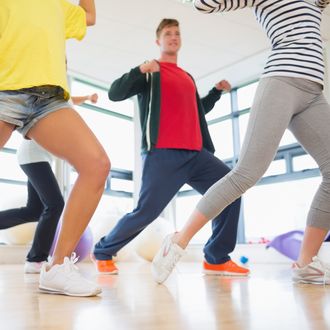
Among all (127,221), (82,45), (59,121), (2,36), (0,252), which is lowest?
(0,252)

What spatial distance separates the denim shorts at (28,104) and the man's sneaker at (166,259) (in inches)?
27.7

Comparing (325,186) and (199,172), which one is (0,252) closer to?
(199,172)

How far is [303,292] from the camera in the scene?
145cm

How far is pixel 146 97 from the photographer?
250cm

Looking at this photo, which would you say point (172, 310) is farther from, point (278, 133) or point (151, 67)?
point (151, 67)

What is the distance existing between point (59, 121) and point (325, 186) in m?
1.05

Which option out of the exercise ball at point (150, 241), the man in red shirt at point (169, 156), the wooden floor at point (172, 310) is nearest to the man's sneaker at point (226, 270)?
the man in red shirt at point (169, 156)

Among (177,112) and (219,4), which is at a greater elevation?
(219,4)

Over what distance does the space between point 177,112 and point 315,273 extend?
3.77ft

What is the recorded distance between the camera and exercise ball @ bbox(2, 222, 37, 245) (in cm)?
432

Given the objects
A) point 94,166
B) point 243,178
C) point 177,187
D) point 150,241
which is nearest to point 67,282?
point 94,166

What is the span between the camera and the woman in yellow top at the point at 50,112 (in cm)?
133

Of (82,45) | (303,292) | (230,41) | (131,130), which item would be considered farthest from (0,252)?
(303,292)

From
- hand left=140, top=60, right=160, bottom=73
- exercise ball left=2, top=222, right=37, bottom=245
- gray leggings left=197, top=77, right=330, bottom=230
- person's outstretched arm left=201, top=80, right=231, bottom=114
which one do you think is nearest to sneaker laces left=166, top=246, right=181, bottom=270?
gray leggings left=197, top=77, right=330, bottom=230
